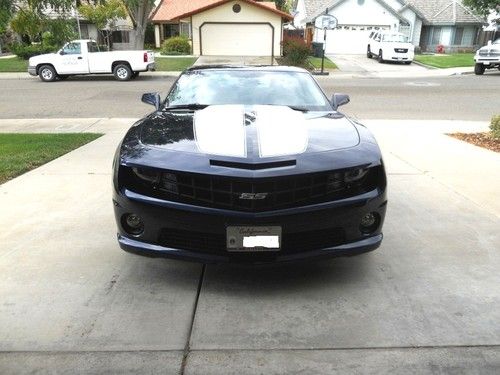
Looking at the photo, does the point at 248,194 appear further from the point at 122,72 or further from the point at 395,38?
the point at 395,38

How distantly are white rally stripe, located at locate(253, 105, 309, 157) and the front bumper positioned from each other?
1.43ft

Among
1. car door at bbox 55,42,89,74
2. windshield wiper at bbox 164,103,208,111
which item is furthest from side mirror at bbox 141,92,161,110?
car door at bbox 55,42,89,74

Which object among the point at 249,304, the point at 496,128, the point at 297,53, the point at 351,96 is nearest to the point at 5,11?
the point at 249,304

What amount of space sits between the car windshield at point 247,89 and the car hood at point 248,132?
0.38 m

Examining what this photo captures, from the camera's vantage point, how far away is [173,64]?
2620 centimetres

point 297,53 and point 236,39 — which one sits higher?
point 236,39

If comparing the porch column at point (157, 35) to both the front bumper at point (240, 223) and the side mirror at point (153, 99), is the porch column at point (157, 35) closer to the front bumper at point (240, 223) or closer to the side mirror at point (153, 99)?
the side mirror at point (153, 99)

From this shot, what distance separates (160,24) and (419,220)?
4152 cm

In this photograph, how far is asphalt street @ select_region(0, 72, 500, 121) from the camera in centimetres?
1248

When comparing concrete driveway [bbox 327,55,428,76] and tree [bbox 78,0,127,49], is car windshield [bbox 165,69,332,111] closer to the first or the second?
concrete driveway [bbox 327,55,428,76]

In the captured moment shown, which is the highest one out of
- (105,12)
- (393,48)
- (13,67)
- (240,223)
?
(105,12)

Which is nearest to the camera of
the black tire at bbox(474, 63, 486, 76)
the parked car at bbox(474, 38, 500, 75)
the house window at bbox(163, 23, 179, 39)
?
the parked car at bbox(474, 38, 500, 75)

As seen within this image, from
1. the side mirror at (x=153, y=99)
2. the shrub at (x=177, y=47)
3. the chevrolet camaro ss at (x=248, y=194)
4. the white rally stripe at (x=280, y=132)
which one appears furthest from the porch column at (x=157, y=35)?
the chevrolet camaro ss at (x=248, y=194)

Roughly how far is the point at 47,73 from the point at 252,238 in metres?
19.6
